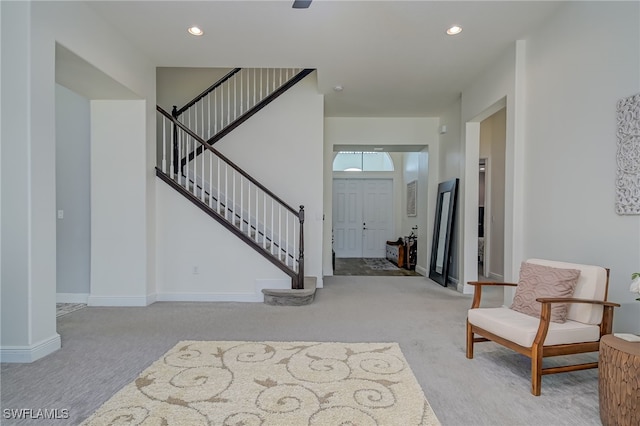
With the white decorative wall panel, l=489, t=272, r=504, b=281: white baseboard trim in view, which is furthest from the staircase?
l=489, t=272, r=504, b=281: white baseboard trim

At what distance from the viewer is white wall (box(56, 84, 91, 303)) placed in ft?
14.5

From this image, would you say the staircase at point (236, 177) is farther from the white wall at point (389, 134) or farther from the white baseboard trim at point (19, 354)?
the white baseboard trim at point (19, 354)

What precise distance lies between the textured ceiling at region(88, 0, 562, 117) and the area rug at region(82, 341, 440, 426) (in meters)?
3.05

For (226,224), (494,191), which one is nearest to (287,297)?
(226,224)

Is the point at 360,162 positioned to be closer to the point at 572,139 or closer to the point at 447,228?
the point at 447,228

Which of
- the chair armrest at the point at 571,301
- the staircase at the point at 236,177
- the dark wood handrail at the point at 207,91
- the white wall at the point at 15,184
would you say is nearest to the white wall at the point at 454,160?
the staircase at the point at 236,177

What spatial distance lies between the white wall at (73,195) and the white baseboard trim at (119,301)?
253 millimetres

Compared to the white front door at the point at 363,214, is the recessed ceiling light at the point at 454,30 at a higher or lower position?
higher

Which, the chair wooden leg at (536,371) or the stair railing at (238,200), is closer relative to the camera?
the chair wooden leg at (536,371)

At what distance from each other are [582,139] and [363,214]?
6969 mm

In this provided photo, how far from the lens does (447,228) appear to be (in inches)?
226

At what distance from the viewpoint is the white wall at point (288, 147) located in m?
5.31

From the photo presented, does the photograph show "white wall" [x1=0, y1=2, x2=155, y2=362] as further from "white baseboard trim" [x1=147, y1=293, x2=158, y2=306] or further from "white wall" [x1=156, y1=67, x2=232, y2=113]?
"white wall" [x1=156, y1=67, x2=232, y2=113]

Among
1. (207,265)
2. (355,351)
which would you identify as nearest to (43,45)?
(207,265)
